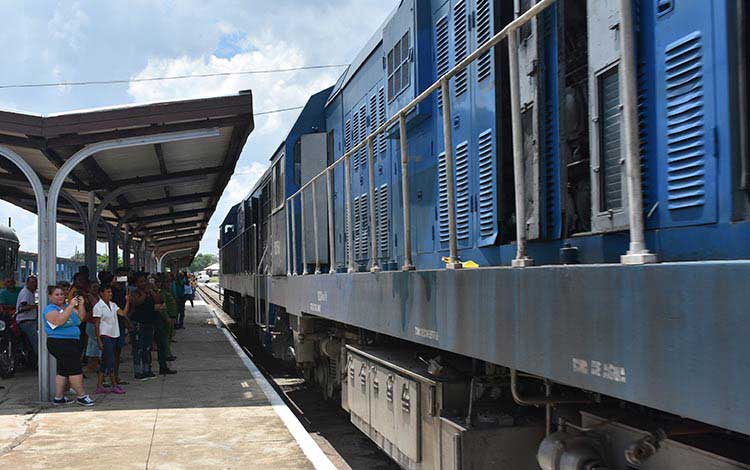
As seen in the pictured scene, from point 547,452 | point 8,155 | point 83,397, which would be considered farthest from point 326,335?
point 547,452

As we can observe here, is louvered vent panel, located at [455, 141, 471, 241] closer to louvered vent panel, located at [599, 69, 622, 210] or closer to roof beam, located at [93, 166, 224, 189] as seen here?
louvered vent panel, located at [599, 69, 622, 210]

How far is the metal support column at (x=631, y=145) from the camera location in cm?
265

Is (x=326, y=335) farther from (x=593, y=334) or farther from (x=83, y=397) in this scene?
(x=593, y=334)

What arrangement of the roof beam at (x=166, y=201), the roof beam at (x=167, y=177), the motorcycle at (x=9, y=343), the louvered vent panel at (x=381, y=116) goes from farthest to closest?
the roof beam at (x=166, y=201), the roof beam at (x=167, y=177), the motorcycle at (x=9, y=343), the louvered vent panel at (x=381, y=116)

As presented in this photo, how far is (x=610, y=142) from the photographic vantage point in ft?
11.7

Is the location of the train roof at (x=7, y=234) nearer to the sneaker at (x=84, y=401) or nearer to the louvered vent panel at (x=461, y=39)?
the sneaker at (x=84, y=401)

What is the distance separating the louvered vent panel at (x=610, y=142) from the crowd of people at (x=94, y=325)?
7722 mm

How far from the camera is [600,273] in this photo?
277cm

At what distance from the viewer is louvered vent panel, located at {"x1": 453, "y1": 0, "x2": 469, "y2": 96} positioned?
5.47 m

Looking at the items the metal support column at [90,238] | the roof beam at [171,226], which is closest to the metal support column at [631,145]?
the metal support column at [90,238]

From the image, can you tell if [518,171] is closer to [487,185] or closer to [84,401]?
[487,185]

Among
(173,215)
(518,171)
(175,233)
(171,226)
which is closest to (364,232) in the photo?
(518,171)

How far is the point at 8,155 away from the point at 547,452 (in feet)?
28.0

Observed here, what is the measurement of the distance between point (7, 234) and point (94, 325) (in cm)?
1107
